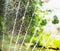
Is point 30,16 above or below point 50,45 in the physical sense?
above

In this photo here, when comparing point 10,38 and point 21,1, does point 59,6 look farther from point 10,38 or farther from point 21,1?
point 10,38

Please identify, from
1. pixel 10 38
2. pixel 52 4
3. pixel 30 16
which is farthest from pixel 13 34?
pixel 52 4

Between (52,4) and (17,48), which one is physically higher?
(52,4)

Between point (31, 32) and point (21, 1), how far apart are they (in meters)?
0.36

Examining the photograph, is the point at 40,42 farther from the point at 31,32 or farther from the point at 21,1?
the point at 21,1

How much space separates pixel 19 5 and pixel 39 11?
0.78ft

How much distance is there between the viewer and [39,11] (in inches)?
139

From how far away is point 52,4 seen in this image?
3.50 meters

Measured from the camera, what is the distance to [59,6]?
3492 mm

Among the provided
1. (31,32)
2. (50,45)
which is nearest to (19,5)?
(31,32)

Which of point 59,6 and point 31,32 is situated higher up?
point 59,6

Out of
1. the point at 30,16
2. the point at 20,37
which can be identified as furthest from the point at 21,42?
the point at 30,16

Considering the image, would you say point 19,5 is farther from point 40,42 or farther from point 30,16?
point 40,42

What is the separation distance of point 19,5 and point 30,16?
0.56 feet
